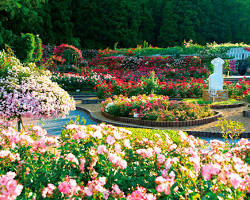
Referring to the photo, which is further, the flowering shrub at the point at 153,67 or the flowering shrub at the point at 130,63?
the flowering shrub at the point at 130,63

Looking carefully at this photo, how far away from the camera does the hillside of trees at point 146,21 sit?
103 ft

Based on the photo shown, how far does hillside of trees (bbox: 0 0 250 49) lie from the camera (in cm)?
3148

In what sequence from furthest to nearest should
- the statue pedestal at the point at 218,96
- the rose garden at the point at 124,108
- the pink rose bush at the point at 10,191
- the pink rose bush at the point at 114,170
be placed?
the statue pedestal at the point at 218,96 < the rose garden at the point at 124,108 < the pink rose bush at the point at 114,170 < the pink rose bush at the point at 10,191

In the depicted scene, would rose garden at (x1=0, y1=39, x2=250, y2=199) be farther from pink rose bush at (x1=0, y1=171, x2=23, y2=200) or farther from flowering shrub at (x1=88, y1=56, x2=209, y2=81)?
flowering shrub at (x1=88, y1=56, x2=209, y2=81)

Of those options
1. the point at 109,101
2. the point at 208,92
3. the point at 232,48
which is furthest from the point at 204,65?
the point at 109,101

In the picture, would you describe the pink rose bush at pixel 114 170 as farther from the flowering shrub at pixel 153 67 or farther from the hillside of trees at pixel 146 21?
the hillside of trees at pixel 146 21

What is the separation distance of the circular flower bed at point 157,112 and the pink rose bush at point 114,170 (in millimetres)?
4105

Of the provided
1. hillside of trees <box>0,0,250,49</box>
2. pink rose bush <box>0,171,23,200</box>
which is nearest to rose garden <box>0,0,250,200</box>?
pink rose bush <box>0,171,23,200</box>

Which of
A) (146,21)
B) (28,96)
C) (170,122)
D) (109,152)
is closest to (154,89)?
(170,122)

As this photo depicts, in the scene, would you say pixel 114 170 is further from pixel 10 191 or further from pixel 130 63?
pixel 130 63

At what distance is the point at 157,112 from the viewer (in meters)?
7.87

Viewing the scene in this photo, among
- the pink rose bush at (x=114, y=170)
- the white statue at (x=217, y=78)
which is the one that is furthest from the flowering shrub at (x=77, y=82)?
the pink rose bush at (x=114, y=170)

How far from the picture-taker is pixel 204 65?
60.4ft

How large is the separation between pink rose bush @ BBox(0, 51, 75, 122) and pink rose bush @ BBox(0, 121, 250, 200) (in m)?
1.17
